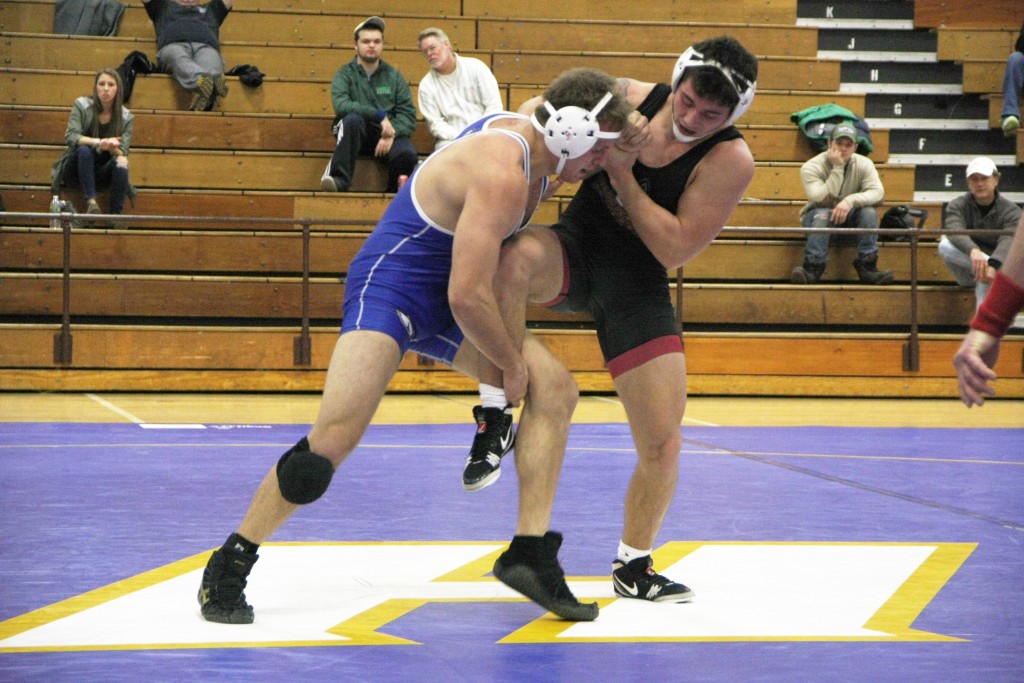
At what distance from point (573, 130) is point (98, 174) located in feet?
22.1

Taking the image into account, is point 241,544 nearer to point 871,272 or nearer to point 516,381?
point 516,381

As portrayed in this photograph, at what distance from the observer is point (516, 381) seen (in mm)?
3039

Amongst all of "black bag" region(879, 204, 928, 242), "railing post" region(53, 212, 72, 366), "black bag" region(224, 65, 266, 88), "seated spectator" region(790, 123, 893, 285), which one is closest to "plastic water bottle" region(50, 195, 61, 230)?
"railing post" region(53, 212, 72, 366)

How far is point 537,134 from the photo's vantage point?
3.01m

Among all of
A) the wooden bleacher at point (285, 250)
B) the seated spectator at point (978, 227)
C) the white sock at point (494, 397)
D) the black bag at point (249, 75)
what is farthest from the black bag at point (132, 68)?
the white sock at point (494, 397)

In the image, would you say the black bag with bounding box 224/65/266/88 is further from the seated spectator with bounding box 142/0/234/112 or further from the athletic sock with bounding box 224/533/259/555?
the athletic sock with bounding box 224/533/259/555

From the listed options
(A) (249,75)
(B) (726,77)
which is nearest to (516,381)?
(B) (726,77)

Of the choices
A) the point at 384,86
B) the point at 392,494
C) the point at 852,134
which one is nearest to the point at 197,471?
the point at 392,494

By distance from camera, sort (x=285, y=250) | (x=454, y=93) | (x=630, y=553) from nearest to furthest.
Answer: (x=630, y=553)
(x=285, y=250)
(x=454, y=93)

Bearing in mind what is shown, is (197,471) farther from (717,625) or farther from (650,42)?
(650,42)

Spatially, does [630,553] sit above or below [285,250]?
below

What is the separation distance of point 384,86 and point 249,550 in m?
6.73

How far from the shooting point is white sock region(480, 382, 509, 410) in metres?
3.16

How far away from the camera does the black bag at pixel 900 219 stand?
9117mm
